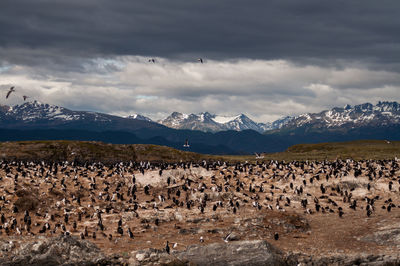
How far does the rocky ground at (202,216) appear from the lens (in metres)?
36.4

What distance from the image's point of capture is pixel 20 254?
118 feet

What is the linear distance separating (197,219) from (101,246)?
1192 centimetres

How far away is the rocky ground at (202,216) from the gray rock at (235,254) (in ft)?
0.29

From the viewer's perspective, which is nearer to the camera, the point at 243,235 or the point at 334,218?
the point at 243,235

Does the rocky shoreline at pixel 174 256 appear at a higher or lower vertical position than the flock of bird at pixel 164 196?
lower

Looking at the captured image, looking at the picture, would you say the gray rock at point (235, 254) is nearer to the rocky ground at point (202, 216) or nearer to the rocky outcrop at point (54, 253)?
the rocky ground at point (202, 216)

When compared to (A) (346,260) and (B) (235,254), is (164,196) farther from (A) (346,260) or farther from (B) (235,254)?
(A) (346,260)

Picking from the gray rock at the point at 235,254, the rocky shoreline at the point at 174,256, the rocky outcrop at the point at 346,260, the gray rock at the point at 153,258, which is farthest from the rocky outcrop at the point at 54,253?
the rocky outcrop at the point at 346,260

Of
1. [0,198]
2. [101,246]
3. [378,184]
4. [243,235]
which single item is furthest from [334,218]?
[0,198]

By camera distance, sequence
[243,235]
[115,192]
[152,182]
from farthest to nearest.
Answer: [152,182]
[115,192]
[243,235]

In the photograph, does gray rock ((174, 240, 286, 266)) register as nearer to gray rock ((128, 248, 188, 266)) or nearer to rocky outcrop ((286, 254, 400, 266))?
gray rock ((128, 248, 188, 266))

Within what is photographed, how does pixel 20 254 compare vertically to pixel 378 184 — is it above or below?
below

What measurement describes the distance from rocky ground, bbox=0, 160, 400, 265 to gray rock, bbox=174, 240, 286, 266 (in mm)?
90

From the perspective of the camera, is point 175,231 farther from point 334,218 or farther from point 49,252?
point 334,218
